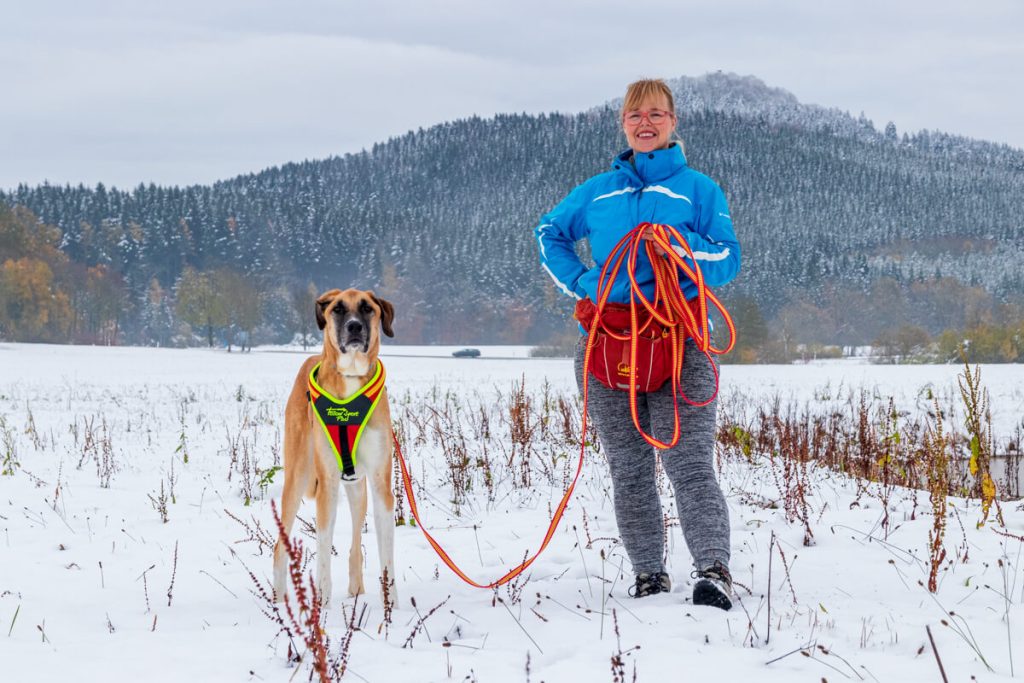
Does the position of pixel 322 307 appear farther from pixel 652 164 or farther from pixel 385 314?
pixel 652 164

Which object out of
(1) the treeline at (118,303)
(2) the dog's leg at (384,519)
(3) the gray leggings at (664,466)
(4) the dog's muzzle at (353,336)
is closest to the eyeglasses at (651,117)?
(3) the gray leggings at (664,466)

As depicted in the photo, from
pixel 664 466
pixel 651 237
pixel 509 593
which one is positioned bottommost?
pixel 509 593

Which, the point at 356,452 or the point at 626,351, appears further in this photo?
the point at 356,452

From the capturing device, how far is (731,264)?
3.70m

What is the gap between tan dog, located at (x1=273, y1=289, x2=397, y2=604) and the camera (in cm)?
382

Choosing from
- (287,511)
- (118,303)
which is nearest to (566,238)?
(287,511)

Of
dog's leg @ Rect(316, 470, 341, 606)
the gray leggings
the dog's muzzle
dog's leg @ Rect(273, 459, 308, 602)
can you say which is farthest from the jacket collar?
dog's leg @ Rect(273, 459, 308, 602)

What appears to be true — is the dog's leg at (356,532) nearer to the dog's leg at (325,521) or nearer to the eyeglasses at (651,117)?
the dog's leg at (325,521)

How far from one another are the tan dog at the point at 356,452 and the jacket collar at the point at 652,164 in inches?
54.1

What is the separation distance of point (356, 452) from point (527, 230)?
11790cm

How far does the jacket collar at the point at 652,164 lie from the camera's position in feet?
12.1

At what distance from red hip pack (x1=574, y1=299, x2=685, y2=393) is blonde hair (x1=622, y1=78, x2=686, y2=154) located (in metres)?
0.89

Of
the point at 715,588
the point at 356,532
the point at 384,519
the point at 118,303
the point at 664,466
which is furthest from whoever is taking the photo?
the point at 118,303

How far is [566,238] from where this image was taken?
159 inches
